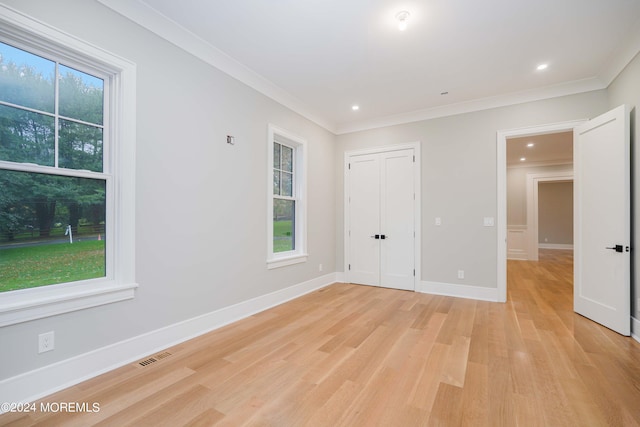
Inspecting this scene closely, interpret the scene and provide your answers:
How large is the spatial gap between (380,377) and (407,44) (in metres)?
3.07

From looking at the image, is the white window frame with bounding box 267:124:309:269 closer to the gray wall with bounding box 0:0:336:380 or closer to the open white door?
the gray wall with bounding box 0:0:336:380

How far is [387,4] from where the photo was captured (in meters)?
2.34

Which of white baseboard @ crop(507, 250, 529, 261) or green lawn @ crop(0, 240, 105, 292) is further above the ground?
green lawn @ crop(0, 240, 105, 292)

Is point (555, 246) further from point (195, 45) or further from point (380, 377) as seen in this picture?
point (195, 45)

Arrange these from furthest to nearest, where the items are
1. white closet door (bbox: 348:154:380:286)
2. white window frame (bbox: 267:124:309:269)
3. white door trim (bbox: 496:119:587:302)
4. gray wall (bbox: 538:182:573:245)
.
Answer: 1. gray wall (bbox: 538:182:573:245)
2. white closet door (bbox: 348:154:380:286)
3. white window frame (bbox: 267:124:309:269)
4. white door trim (bbox: 496:119:587:302)

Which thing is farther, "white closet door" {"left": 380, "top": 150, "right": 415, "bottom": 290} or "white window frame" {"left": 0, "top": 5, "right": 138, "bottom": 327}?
"white closet door" {"left": 380, "top": 150, "right": 415, "bottom": 290}

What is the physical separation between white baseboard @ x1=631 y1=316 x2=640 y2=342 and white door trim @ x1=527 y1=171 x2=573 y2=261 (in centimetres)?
572

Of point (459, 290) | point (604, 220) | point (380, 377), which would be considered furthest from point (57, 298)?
point (604, 220)

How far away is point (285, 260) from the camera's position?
4.07 m

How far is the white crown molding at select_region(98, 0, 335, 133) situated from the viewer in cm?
233

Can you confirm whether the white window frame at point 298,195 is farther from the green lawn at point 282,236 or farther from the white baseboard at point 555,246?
the white baseboard at point 555,246

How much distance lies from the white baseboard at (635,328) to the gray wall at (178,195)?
3862 millimetres

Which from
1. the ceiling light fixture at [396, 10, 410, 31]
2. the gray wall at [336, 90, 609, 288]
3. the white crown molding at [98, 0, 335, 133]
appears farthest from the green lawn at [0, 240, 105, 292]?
the gray wall at [336, 90, 609, 288]

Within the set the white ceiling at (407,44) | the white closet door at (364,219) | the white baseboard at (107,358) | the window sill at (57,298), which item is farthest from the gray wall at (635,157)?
the window sill at (57,298)
